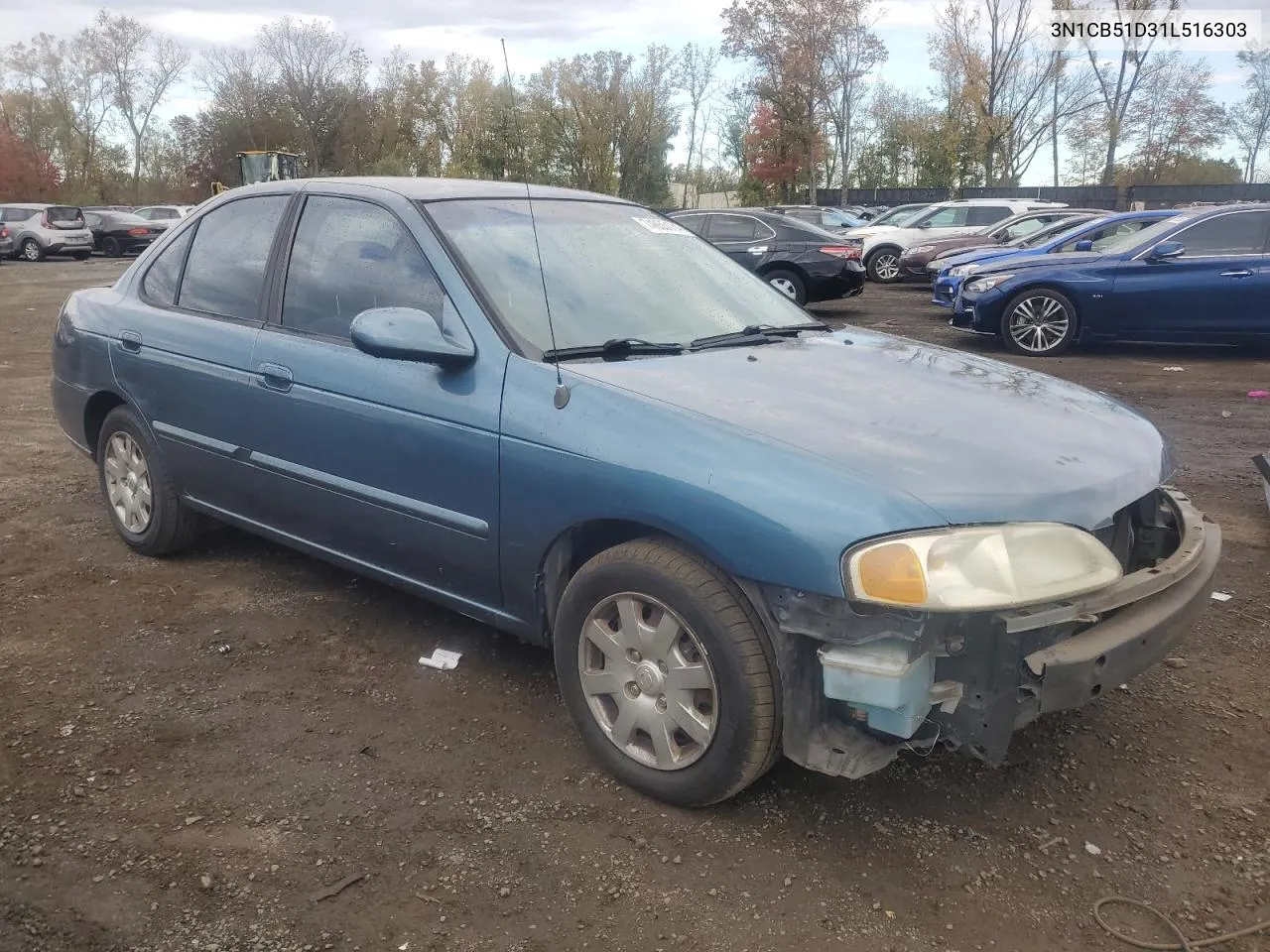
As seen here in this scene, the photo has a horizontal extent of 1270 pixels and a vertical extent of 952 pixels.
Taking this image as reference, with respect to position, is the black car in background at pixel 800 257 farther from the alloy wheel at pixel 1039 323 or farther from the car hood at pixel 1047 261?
the alloy wheel at pixel 1039 323

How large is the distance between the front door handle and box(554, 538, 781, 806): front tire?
1.44 m

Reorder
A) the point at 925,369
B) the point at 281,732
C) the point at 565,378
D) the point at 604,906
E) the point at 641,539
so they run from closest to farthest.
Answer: the point at 604,906 < the point at 641,539 < the point at 565,378 < the point at 281,732 < the point at 925,369

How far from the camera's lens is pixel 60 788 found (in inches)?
112

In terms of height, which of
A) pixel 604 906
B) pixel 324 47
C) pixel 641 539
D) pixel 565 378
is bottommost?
pixel 604 906

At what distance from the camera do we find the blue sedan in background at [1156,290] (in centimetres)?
1005

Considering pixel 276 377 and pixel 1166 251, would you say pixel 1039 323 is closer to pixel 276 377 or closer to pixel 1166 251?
pixel 1166 251

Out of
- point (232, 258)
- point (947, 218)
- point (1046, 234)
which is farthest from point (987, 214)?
point (232, 258)

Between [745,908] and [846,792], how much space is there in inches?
23.2

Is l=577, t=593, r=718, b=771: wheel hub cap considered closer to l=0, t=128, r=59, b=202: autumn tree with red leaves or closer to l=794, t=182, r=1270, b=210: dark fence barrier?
l=794, t=182, r=1270, b=210: dark fence barrier

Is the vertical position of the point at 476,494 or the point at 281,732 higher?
the point at 476,494

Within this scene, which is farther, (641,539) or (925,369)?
(925,369)

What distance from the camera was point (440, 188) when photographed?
3701 millimetres

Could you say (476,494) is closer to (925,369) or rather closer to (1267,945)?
(925,369)

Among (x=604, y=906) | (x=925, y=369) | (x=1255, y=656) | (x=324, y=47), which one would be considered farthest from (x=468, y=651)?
(x=324, y=47)
